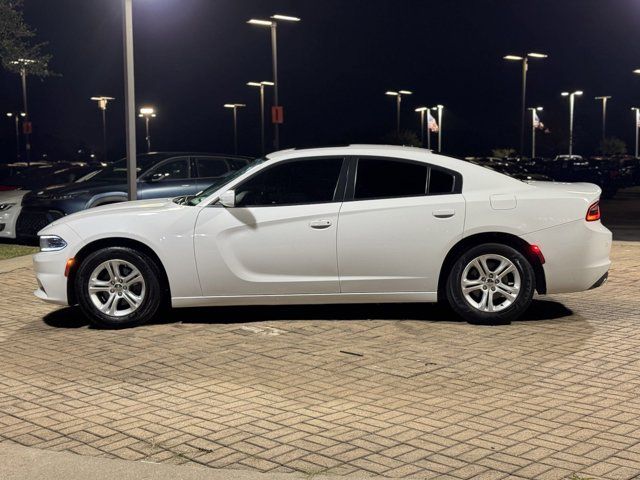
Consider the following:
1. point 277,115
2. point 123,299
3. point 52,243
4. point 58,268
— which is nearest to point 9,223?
point 52,243

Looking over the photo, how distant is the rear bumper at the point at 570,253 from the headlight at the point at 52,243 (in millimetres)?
4172

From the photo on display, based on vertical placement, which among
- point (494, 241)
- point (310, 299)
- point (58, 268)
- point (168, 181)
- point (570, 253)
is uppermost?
point (168, 181)

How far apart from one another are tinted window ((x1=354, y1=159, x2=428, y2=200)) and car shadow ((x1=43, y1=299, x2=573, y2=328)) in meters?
1.20

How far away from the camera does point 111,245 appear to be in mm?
8742

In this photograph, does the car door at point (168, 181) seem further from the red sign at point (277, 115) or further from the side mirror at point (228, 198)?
the red sign at point (277, 115)

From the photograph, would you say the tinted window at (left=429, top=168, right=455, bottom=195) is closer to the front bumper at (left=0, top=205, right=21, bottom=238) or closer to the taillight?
the taillight

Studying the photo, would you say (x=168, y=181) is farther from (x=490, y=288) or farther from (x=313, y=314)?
(x=490, y=288)

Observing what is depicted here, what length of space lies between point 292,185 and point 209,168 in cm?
749

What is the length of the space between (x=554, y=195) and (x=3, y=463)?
550cm

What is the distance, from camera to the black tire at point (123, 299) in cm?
861

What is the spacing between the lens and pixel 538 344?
7.84 meters

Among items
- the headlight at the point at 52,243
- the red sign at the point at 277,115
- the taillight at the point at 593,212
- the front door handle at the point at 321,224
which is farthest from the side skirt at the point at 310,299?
the red sign at the point at 277,115

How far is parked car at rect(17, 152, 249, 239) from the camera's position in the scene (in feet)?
51.4

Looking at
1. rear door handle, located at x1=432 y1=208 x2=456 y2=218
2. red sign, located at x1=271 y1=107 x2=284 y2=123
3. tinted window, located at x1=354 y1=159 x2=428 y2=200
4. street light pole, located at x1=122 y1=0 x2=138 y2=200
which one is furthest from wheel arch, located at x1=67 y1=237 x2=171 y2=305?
red sign, located at x1=271 y1=107 x2=284 y2=123
